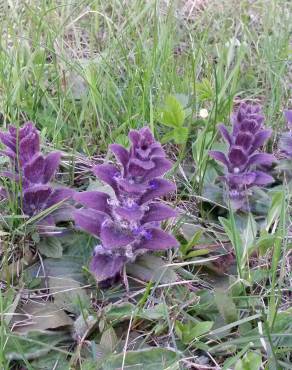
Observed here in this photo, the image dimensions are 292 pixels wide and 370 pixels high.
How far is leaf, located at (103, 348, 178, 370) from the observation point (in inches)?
56.6

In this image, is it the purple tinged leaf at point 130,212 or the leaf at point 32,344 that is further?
the purple tinged leaf at point 130,212

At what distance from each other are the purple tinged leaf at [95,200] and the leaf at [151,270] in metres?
0.19

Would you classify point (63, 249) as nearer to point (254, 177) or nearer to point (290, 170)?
point (254, 177)

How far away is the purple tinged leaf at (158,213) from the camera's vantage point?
64.8 inches

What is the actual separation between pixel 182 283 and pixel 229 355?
0.27 meters

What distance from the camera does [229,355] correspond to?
59.8 inches

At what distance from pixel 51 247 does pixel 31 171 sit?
0.24 meters

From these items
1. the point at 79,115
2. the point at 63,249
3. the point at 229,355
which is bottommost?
the point at 229,355

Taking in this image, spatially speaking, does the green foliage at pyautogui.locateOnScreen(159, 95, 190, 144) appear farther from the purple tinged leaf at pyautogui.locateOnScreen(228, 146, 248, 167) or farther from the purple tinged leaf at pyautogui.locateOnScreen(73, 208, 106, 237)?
the purple tinged leaf at pyautogui.locateOnScreen(73, 208, 106, 237)

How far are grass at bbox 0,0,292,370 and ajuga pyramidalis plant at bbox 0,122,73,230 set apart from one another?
9 centimetres

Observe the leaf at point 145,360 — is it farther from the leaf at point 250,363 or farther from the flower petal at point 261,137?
the flower petal at point 261,137

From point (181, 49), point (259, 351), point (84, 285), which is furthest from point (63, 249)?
point (181, 49)

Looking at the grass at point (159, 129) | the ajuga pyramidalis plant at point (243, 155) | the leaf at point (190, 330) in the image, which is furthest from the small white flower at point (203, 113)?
the leaf at point (190, 330)

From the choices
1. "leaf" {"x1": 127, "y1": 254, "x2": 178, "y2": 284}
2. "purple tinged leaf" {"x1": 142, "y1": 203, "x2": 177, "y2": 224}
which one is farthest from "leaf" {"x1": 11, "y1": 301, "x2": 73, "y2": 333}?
"purple tinged leaf" {"x1": 142, "y1": 203, "x2": 177, "y2": 224}
